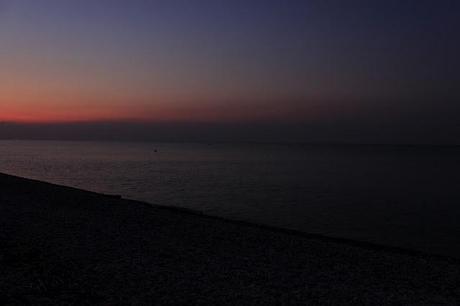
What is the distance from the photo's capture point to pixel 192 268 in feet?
37.8

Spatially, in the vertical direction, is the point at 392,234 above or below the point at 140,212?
below

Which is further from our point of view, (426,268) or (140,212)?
(140,212)

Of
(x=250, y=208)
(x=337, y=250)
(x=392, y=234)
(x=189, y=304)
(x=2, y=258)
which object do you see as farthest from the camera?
(x=250, y=208)

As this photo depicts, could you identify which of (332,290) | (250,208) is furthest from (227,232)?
(250,208)

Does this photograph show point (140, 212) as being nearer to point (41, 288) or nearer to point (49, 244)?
point (49, 244)

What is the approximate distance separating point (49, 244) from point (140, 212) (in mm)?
8175

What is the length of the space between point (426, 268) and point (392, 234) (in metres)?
14.1

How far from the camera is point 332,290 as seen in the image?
1018 cm

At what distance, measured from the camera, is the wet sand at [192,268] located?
9.34 metres

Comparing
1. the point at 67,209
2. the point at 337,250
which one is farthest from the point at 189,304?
the point at 67,209

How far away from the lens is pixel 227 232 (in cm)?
1736

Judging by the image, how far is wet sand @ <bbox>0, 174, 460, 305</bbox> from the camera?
934 centimetres

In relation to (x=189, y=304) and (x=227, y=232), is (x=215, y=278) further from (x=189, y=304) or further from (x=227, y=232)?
(x=227, y=232)

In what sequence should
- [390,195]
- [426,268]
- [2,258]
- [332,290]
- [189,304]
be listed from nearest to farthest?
[189,304], [332,290], [2,258], [426,268], [390,195]
